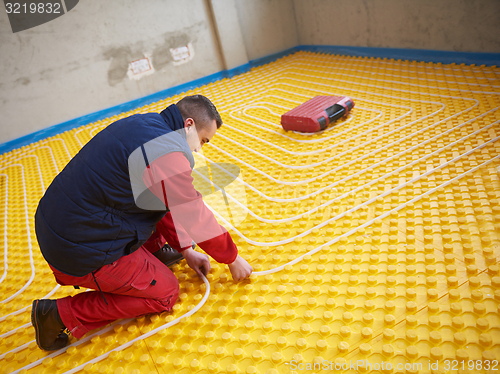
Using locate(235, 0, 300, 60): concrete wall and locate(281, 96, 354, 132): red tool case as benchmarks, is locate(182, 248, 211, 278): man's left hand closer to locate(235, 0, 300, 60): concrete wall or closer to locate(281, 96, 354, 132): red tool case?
locate(281, 96, 354, 132): red tool case

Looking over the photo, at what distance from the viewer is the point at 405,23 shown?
205 inches

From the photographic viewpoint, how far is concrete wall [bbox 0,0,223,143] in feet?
18.1

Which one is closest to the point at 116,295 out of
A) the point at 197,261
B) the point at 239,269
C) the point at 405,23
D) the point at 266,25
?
the point at 197,261

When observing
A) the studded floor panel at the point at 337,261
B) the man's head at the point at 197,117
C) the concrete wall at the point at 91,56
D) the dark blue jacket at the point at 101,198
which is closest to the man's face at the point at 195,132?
the man's head at the point at 197,117

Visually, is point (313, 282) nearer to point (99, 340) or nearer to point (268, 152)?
point (99, 340)

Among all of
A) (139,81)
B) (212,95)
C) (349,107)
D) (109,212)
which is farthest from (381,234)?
(139,81)

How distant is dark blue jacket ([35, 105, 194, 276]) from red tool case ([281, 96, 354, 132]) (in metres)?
2.34

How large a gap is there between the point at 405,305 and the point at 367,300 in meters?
0.18

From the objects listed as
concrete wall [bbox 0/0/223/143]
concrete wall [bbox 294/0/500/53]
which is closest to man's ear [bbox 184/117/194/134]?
concrete wall [bbox 294/0/500/53]

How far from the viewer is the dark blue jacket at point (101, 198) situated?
165 centimetres

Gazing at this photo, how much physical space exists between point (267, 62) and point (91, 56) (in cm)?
349

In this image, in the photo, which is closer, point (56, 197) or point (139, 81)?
point (56, 197)

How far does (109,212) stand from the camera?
170 centimetres

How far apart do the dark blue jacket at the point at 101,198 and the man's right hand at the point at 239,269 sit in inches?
21.6
